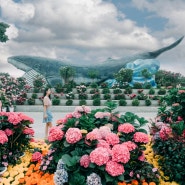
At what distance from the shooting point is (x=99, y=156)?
3.50 meters

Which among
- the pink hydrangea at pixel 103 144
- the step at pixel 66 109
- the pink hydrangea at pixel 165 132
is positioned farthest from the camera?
the step at pixel 66 109

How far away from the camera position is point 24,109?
18.8 m

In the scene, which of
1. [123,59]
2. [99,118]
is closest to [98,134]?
[99,118]

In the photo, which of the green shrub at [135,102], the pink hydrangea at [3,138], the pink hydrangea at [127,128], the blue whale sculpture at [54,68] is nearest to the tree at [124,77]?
the blue whale sculpture at [54,68]

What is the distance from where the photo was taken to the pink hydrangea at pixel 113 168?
3.50 metres

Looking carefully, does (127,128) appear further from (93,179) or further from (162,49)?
(162,49)

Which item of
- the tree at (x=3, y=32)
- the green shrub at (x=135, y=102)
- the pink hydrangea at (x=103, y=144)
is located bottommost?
the pink hydrangea at (x=103, y=144)

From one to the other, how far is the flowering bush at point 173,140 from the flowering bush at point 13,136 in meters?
1.84

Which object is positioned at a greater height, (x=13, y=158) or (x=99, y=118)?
(x=99, y=118)

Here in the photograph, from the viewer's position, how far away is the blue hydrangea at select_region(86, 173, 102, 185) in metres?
3.50

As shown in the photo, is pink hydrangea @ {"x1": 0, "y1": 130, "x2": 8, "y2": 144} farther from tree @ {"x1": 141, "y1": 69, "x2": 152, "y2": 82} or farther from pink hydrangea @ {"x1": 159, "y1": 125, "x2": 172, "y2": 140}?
tree @ {"x1": 141, "y1": 69, "x2": 152, "y2": 82}

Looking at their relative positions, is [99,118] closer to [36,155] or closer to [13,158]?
[36,155]

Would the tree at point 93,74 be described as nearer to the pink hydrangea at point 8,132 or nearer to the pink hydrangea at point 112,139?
the pink hydrangea at point 8,132

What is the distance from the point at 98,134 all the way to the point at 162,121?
1571 millimetres
